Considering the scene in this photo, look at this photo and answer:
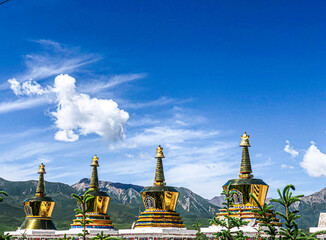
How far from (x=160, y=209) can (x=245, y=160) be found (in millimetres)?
12523

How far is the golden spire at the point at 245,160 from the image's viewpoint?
58562 mm

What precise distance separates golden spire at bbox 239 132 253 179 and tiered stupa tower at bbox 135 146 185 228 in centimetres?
938

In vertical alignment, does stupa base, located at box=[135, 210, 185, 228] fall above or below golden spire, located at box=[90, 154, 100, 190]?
below

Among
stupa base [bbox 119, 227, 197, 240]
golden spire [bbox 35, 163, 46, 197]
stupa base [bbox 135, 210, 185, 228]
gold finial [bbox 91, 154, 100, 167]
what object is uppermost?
gold finial [bbox 91, 154, 100, 167]

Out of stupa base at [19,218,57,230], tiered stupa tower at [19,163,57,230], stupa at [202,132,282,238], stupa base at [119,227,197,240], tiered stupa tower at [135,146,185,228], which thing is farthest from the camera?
tiered stupa tower at [19,163,57,230]

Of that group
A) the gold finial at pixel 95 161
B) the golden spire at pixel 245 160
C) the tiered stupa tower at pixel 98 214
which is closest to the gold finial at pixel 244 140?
the golden spire at pixel 245 160

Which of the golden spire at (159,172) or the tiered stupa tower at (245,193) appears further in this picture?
the golden spire at (159,172)

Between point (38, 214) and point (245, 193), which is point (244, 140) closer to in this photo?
point (245, 193)

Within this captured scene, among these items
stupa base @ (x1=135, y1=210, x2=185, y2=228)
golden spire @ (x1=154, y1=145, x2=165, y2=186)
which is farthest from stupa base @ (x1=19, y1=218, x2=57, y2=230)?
golden spire @ (x1=154, y1=145, x2=165, y2=186)

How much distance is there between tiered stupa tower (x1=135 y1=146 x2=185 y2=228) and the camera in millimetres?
59188

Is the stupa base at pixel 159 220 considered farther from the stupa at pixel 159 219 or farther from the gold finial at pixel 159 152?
the gold finial at pixel 159 152

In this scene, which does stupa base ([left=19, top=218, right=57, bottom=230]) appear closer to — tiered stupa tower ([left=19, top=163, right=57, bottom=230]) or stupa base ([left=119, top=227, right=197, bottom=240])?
tiered stupa tower ([left=19, top=163, right=57, bottom=230])

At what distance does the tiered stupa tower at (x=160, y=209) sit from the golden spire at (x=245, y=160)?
30.8 ft

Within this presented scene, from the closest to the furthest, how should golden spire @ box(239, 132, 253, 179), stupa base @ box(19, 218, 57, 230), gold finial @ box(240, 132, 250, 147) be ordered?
golden spire @ box(239, 132, 253, 179), gold finial @ box(240, 132, 250, 147), stupa base @ box(19, 218, 57, 230)
